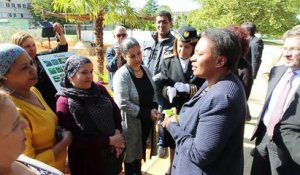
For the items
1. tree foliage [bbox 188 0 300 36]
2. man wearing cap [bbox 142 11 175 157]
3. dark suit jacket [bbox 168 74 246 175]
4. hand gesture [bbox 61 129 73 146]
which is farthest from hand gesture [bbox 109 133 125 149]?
tree foliage [bbox 188 0 300 36]

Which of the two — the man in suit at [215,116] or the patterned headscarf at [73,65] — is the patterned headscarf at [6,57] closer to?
the patterned headscarf at [73,65]

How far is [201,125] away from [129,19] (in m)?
5.49

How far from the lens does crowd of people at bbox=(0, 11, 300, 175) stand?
1.74m

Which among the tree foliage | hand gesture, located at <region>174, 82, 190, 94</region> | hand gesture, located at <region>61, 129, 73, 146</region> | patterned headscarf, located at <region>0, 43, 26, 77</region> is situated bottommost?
hand gesture, located at <region>61, 129, 73, 146</region>

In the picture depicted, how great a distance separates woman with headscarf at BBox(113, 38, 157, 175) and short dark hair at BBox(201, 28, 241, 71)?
1.33 m

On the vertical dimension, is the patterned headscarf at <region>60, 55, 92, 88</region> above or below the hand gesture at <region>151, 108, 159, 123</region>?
above

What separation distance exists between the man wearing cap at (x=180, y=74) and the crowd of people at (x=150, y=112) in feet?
0.04

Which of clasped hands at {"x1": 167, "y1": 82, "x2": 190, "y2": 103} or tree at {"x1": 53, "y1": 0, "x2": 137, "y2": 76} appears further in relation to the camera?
tree at {"x1": 53, "y1": 0, "x2": 137, "y2": 76}

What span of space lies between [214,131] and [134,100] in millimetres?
1491

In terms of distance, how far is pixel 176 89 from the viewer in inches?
119

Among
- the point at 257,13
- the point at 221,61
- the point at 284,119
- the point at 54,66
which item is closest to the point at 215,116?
the point at 221,61

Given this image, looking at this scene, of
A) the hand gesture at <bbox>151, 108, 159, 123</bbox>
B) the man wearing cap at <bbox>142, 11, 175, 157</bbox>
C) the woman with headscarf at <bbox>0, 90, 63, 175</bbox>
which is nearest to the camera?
the woman with headscarf at <bbox>0, 90, 63, 175</bbox>

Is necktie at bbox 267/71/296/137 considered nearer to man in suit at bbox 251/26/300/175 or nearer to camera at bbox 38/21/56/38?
man in suit at bbox 251/26/300/175

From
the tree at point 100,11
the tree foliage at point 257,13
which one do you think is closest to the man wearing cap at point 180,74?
the tree at point 100,11
